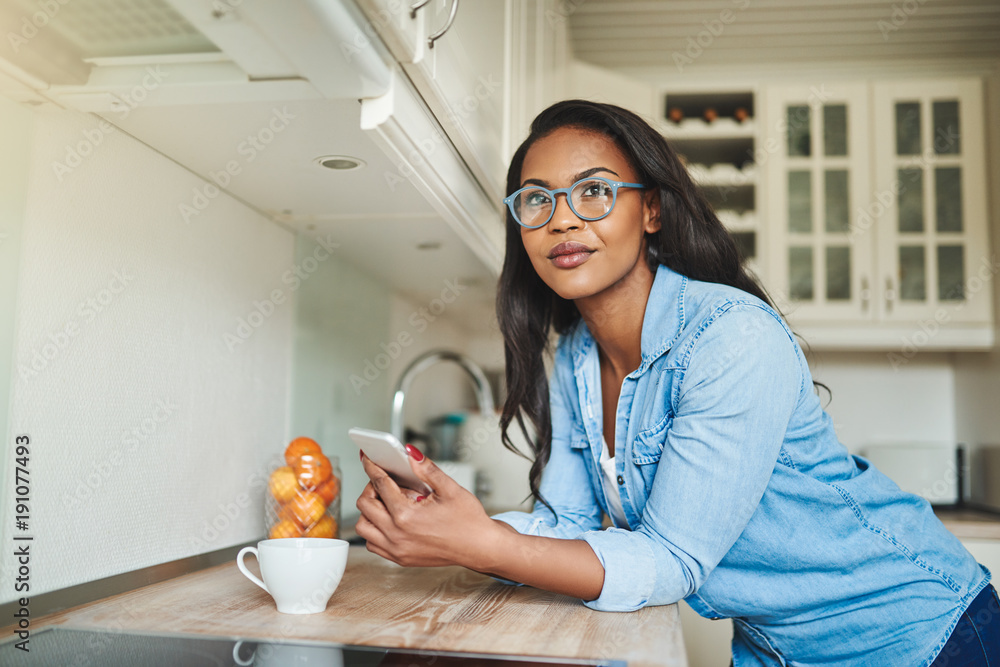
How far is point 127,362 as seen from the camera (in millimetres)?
884

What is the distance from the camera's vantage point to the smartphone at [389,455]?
688mm

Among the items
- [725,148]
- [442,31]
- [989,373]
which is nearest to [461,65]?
[442,31]

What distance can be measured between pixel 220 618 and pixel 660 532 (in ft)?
1.46

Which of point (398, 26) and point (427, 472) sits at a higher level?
point (398, 26)

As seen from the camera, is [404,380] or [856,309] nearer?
[404,380]

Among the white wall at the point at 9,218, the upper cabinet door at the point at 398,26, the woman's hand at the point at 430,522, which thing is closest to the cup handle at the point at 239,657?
the woman's hand at the point at 430,522

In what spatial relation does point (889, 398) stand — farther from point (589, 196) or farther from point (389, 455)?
point (389, 455)

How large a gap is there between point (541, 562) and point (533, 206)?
454 millimetres

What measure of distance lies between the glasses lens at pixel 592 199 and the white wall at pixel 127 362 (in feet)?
1.71

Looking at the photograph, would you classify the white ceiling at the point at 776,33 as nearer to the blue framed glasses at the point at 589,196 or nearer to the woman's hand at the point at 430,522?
the blue framed glasses at the point at 589,196

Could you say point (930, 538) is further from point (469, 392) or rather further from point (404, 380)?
point (469, 392)

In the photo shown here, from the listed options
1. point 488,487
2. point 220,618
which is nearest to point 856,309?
point 488,487

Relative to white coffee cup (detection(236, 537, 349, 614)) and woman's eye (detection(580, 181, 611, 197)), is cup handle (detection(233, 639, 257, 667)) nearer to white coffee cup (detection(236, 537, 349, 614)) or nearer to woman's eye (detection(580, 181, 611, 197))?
white coffee cup (detection(236, 537, 349, 614))

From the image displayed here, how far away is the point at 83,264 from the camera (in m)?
0.80
